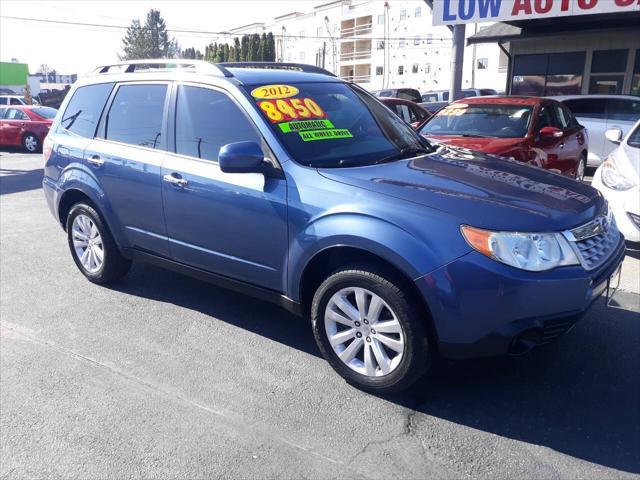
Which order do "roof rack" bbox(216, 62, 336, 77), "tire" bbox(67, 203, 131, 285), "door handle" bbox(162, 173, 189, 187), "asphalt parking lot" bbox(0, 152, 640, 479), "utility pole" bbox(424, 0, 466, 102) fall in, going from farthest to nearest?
"utility pole" bbox(424, 0, 466, 102) → "tire" bbox(67, 203, 131, 285) → "roof rack" bbox(216, 62, 336, 77) → "door handle" bbox(162, 173, 189, 187) → "asphalt parking lot" bbox(0, 152, 640, 479)

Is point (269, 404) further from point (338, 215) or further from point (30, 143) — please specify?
point (30, 143)

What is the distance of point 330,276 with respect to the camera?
3240mm

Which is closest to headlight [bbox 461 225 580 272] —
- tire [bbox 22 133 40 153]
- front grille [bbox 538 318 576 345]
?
front grille [bbox 538 318 576 345]

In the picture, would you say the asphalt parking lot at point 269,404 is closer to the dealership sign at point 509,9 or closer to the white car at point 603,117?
the white car at point 603,117

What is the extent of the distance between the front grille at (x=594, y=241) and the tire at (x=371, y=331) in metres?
0.91

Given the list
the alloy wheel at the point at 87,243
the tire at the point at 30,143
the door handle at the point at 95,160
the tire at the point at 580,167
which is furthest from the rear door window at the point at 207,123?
the tire at the point at 30,143

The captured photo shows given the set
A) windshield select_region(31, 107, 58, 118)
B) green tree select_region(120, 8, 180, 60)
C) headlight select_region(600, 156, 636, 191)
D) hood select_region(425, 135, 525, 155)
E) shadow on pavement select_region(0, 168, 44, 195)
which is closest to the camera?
headlight select_region(600, 156, 636, 191)

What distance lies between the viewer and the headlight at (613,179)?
521 centimetres

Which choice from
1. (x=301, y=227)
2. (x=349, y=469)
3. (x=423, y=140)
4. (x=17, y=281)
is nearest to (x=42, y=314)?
(x=17, y=281)

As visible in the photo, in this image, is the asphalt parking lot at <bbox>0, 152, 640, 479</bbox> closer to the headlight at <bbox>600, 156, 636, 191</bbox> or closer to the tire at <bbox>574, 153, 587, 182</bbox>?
the headlight at <bbox>600, 156, 636, 191</bbox>

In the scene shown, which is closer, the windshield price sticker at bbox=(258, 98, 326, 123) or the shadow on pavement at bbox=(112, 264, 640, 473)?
the shadow on pavement at bbox=(112, 264, 640, 473)

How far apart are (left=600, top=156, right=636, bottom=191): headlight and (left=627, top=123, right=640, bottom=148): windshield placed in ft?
1.96

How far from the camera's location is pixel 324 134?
3.68 meters

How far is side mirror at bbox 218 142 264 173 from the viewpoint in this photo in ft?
10.8
